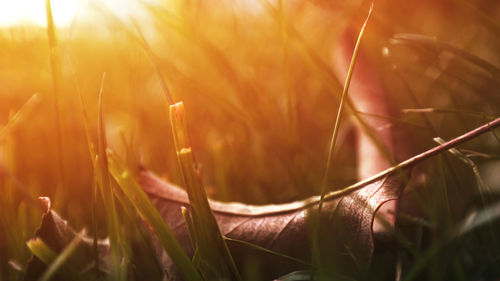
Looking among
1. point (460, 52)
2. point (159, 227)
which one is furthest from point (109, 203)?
point (460, 52)

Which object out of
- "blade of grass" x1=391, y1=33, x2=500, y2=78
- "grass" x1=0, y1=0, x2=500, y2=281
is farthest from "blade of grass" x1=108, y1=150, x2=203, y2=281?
"blade of grass" x1=391, y1=33, x2=500, y2=78

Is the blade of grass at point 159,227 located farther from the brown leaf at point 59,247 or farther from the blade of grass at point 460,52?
the blade of grass at point 460,52

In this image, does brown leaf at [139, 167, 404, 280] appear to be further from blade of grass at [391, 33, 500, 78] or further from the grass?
blade of grass at [391, 33, 500, 78]

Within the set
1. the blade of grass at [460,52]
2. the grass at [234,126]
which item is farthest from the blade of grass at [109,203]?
the blade of grass at [460,52]

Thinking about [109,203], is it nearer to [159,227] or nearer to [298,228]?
[159,227]

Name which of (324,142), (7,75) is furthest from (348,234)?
(7,75)

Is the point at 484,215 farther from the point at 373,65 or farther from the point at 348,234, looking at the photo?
the point at 373,65

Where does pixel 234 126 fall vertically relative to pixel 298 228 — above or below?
below

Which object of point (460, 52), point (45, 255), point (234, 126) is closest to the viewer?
point (45, 255)
